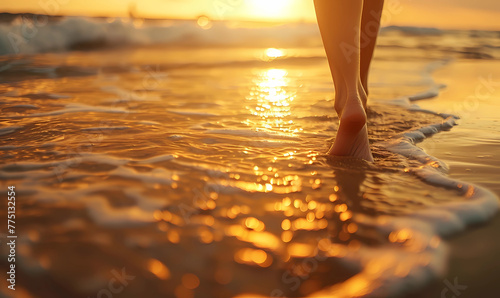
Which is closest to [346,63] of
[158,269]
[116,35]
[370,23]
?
[370,23]

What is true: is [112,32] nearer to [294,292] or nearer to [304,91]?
[304,91]

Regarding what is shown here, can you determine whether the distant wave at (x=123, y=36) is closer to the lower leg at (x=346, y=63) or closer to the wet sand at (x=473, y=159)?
the wet sand at (x=473, y=159)

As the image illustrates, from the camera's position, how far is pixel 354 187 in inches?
60.9

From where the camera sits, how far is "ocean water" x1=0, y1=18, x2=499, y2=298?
1.02 m

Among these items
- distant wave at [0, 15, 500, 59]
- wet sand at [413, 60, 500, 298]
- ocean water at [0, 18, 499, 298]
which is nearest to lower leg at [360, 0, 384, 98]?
ocean water at [0, 18, 499, 298]

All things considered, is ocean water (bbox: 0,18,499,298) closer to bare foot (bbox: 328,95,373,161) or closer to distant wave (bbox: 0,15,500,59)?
bare foot (bbox: 328,95,373,161)

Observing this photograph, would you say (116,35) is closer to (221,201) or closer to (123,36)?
(123,36)

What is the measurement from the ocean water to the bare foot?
63 millimetres

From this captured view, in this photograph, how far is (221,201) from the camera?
4.53 ft

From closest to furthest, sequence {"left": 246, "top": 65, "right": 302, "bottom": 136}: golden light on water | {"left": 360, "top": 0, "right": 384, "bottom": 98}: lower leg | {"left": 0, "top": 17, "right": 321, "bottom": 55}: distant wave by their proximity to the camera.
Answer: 1. {"left": 360, "top": 0, "right": 384, "bottom": 98}: lower leg
2. {"left": 246, "top": 65, "right": 302, "bottom": 136}: golden light on water
3. {"left": 0, "top": 17, "right": 321, "bottom": 55}: distant wave

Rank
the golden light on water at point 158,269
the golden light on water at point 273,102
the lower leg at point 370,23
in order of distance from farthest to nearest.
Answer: the golden light on water at point 273,102 < the lower leg at point 370,23 < the golden light on water at point 158,269

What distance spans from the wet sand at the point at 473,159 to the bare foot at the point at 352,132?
0.37 m

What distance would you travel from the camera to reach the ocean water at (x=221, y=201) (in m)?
1.02

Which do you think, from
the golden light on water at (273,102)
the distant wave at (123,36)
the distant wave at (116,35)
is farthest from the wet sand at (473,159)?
the distant wave at (116,35)
